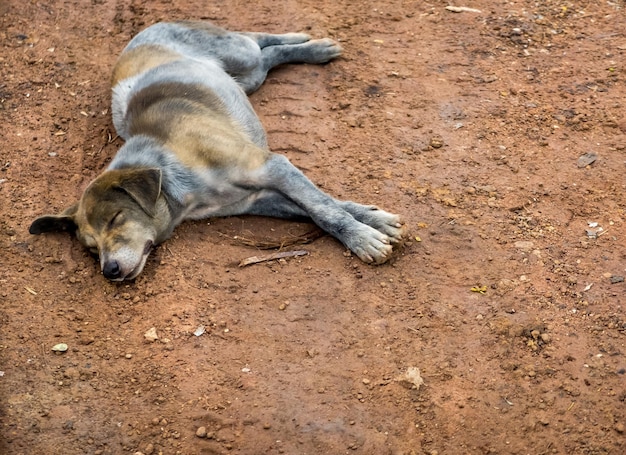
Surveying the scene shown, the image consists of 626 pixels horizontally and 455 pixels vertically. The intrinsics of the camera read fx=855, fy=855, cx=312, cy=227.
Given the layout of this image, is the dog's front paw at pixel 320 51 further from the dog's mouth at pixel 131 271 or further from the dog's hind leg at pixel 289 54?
the dog's mouth at pixel 131 271

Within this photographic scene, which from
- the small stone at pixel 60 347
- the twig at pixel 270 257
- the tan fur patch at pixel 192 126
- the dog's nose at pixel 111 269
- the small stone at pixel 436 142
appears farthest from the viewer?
the small stone at pixel 436 142

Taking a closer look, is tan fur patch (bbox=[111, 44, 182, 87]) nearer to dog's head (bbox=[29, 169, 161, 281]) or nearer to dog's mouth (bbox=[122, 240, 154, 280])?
dog's head (bbox=[29, 169, 161, 281])

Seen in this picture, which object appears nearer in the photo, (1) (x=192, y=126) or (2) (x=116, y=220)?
(2) (x=116, y=220)

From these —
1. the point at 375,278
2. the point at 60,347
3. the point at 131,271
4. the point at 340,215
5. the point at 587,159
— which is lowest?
the point at 60,347

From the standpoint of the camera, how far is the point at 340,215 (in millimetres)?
5957

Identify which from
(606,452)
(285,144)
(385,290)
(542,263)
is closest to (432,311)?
(385,290)

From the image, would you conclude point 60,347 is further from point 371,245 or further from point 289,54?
point 289,54

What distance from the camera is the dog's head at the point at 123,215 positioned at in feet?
18.7

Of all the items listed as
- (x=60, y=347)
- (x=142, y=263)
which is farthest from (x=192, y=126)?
(x=60, y=347)

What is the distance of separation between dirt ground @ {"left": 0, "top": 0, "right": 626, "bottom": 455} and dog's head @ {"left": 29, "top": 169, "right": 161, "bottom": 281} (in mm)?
202

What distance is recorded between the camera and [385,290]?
5520mm

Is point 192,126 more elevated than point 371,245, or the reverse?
point 192,126

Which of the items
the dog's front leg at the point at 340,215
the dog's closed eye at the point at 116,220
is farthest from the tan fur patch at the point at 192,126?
the dog's closed eye at the point at 116,220

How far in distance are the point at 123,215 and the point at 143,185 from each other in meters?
0.24
